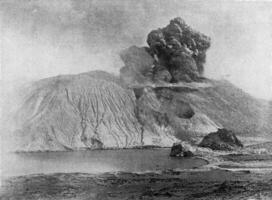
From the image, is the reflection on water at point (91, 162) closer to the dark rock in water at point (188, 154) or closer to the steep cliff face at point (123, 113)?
the dark rock in water at point (188, 154)

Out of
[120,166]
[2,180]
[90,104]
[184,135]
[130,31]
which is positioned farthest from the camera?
[90,104]

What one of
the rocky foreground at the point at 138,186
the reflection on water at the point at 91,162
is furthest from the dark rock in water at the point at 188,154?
the rocky foreground at the point at 138,186

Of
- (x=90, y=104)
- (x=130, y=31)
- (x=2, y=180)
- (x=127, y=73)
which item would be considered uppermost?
(x=130, y=31)

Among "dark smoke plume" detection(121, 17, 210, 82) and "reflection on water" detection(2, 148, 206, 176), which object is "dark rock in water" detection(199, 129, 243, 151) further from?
"dark smoke plume" detection(121, 17, 210, 82)

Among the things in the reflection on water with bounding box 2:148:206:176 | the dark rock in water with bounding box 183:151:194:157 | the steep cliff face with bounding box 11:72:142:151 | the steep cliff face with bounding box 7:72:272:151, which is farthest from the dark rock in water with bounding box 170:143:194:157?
the steep cliff face with bounding box 11:72:142:151

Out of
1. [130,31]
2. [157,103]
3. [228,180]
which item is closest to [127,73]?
[157,103]

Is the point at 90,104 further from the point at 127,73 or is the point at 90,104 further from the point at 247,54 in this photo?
the point at 247,54

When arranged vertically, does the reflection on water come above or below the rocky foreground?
above
